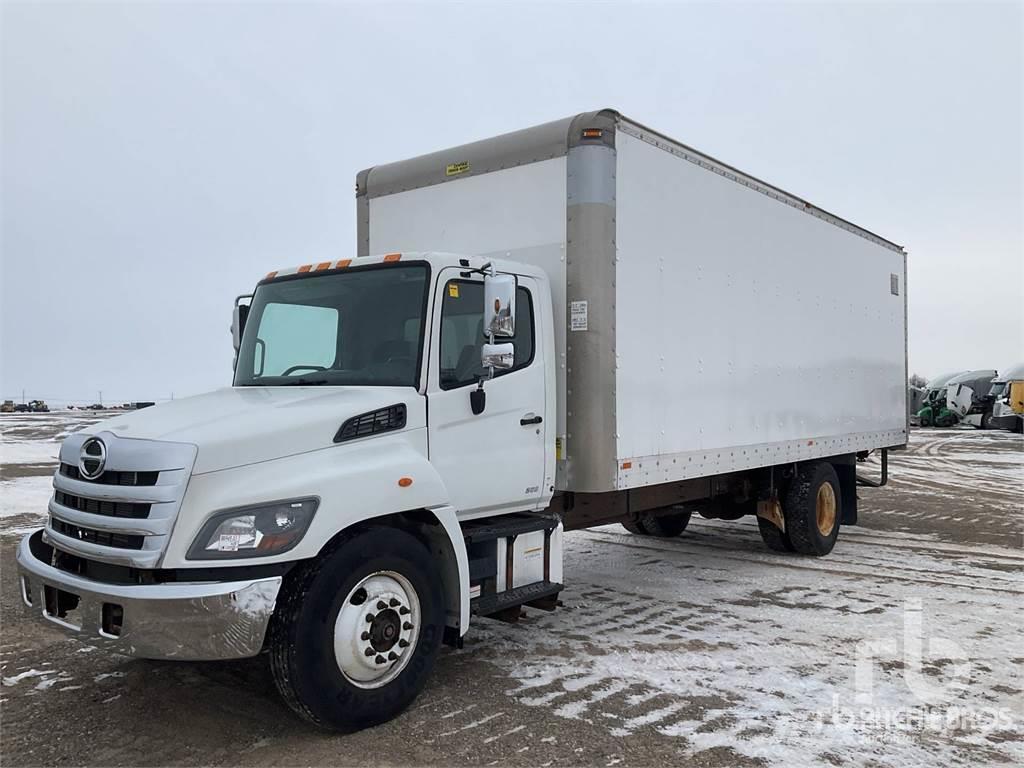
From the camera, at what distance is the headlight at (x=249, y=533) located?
3.96m

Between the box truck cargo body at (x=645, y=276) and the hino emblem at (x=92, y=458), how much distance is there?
2.99 m

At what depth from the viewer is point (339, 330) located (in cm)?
525

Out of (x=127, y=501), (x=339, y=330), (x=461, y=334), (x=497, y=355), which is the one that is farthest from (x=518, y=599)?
(x=127, y=501)

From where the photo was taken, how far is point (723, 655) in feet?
18.9

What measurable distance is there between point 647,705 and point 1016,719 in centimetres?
206

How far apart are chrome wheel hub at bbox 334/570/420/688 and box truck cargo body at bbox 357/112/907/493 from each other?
1.79 metres

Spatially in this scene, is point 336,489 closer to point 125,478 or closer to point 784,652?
point 125,478

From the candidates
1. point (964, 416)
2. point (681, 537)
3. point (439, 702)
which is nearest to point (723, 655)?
point (439, 702)

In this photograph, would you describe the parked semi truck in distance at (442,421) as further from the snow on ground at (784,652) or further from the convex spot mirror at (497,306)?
the snow on ground at (784,652)

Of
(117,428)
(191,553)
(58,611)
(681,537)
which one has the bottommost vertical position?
(681,537)

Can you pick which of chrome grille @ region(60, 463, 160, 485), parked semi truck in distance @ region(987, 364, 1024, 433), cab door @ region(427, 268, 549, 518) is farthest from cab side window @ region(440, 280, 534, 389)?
parked semi truck in distance @ region(987, 364, 1024, 433)

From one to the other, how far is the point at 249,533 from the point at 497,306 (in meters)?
1.87

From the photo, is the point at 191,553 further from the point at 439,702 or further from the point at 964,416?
the point at 964,416

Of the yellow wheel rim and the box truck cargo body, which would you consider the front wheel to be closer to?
the box truck cargo body
